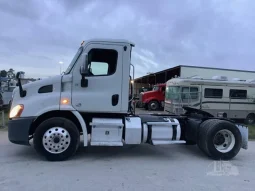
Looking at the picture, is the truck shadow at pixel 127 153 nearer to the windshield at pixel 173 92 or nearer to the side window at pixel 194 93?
the side window at pixel 194 93

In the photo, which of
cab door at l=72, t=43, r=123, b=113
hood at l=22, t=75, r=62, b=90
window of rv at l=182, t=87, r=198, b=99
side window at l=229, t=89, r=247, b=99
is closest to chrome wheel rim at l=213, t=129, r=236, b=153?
cab door at l=72, t=43, r=123, b=113

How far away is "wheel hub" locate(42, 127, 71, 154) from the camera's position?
5730mm

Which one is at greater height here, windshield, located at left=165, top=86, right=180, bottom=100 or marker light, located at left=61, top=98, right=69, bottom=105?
windshield, located at left=165, top=86, right=180, bottom=100

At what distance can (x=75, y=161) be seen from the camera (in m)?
5.84

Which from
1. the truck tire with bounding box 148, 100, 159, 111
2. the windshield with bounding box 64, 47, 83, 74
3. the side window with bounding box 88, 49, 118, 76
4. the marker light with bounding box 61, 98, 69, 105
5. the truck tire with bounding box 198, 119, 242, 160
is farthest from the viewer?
the truck tire with bounding box 148, 100, 159, 111

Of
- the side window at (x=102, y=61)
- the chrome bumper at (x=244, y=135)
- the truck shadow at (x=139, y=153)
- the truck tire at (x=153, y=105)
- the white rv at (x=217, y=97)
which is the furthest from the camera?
the truck tire at (x=153, y=105)

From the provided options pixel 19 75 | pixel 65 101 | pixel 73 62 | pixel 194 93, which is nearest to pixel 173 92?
pixel 194 93

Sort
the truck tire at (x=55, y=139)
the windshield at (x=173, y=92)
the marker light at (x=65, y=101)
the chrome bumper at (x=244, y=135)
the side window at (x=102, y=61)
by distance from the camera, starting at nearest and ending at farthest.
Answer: the truck tire at (x=55, y=139) → the marker light at (x=65, y=101) → the side window at (x=102, y=61) → the chrome bumper at (x=244, y=135) → the windshield at (x=173, y=92)

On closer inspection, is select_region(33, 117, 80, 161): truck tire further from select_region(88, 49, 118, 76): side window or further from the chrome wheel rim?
the chrome wheel rim

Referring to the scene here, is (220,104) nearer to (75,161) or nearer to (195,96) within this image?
(195,96)

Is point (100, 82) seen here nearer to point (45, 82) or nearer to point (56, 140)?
point (45, 82)

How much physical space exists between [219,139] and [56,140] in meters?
4.04

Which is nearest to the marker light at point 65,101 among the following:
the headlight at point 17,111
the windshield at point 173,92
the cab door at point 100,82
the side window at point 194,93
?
the cab door at point 100,82

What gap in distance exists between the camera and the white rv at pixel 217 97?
1619cm
